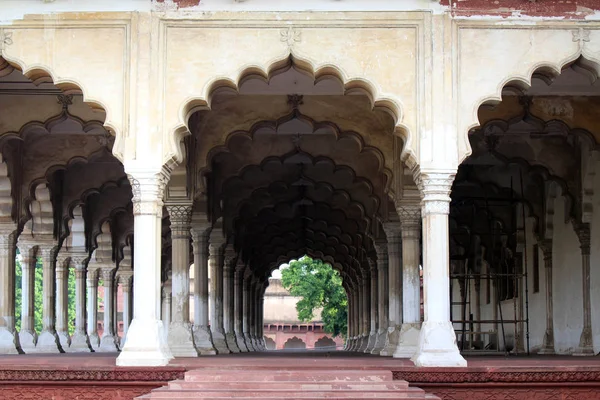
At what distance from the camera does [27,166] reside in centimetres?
1858

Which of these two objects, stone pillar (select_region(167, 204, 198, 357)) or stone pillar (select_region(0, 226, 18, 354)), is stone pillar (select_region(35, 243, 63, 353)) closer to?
stone pillar (select_region(0, 226, 18, 354))

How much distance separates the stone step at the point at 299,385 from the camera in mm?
10711

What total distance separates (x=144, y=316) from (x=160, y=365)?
0.63m

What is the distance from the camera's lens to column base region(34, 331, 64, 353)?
21.1 metres

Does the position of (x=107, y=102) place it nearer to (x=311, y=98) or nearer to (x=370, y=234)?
(x=311, y=98)

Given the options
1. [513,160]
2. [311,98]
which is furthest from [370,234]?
[311,98]

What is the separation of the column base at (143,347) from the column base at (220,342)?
7560mm

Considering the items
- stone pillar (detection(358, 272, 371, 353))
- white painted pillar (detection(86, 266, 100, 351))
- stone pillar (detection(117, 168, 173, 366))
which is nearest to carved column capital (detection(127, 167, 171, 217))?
stone pillar (detection(117, 168, 173, 366))

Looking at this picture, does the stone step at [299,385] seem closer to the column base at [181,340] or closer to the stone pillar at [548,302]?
the column base at [181,340]

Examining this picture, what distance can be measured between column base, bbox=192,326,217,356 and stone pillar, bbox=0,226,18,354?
119 inches

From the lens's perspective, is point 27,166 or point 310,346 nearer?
point 27,166

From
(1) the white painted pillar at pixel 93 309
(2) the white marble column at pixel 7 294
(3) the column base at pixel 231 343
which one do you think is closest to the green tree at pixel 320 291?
(1) the white painted pillar at pixel 93 309

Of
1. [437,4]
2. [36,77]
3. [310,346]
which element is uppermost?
[437,4]

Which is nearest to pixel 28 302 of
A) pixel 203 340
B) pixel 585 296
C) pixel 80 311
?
pixel 80 311
